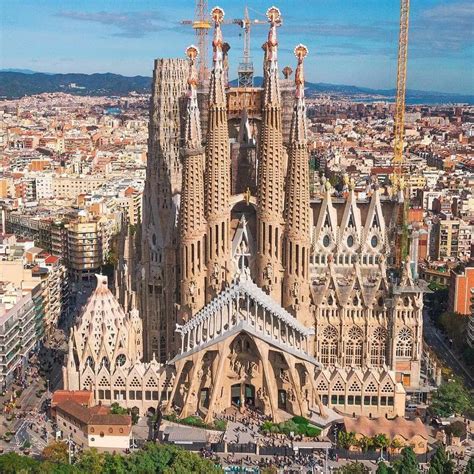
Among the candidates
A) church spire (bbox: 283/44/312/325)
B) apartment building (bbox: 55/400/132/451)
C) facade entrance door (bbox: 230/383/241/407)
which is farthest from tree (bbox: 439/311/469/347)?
apartment building (bbox: 55/400/132/451)

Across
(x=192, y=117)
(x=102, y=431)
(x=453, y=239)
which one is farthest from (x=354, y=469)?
(x=453, y=239)

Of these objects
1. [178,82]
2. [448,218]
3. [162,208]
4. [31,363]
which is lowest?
[31,363]

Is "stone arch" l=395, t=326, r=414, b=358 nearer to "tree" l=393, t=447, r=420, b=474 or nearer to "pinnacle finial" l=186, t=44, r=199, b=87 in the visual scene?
"tree" l=393, t=447, r=420, b=474

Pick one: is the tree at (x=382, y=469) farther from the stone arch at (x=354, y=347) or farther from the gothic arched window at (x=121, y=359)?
the gothic arched window at (x=121, y=359)

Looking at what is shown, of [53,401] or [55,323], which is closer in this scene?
[53,401]

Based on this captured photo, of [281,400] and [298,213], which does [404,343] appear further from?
[298,213]

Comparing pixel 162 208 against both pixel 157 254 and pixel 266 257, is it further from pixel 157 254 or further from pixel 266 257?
pixel 266 257

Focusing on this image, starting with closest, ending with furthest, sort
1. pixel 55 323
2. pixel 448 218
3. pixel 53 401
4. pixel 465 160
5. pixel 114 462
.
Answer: pixel 114 462
pixel 53 401
pixel 55 323
pixel 448 218
pixel 465 160

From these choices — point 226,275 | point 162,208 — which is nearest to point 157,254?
point 162,208
